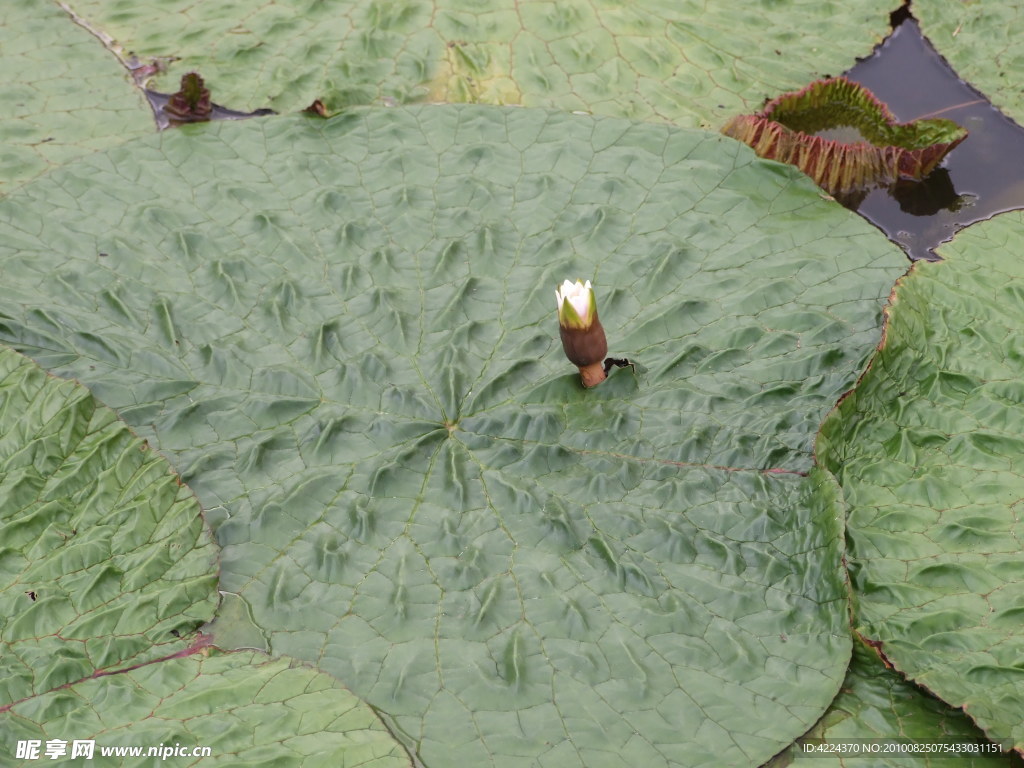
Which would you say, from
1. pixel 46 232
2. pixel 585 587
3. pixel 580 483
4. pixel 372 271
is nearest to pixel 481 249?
pixel 372 271

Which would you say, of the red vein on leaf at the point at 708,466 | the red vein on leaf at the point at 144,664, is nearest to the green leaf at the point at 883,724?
the red vein on leaf at the point at 708,466

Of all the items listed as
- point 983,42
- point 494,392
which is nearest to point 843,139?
point 983,42

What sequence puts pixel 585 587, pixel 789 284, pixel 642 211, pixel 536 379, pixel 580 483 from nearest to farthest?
pixel 585 587, pixel 580 483, pixel 536 379, pixel 789 284, pixel 642 211

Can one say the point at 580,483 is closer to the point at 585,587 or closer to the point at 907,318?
the point at 585,587

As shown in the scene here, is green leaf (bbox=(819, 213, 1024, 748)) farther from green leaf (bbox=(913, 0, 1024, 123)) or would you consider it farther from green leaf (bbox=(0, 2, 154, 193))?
green leaf (bbox=(0, 2, 154, 193))

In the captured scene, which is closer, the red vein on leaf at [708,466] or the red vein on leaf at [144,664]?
the red vein on leaf at [144,664]

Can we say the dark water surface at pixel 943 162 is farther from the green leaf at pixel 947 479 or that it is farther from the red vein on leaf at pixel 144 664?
the red vein on leaf at pixel 144 664
